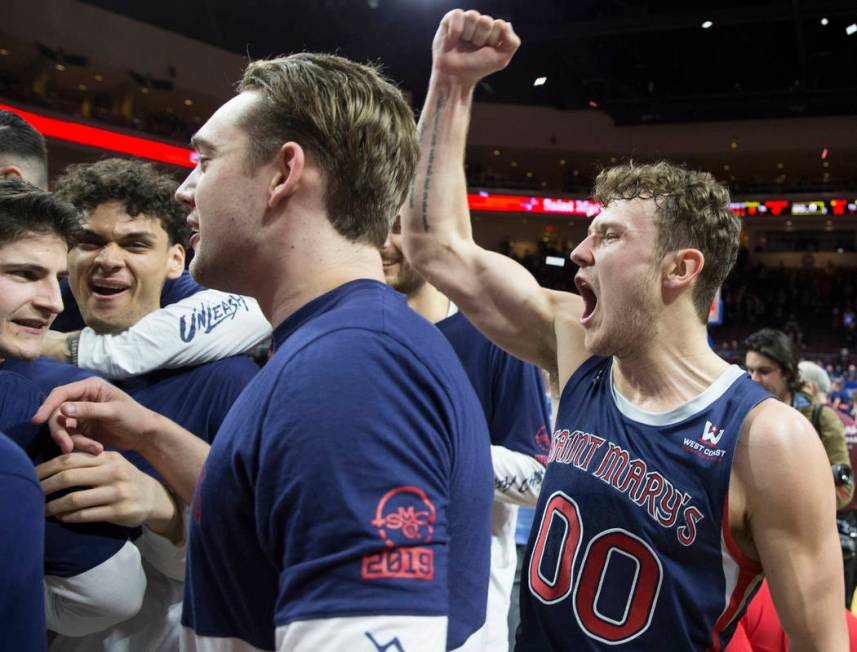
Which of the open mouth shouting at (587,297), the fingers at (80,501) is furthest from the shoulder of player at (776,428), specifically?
the fingers at (80,501)

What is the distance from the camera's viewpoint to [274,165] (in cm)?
116

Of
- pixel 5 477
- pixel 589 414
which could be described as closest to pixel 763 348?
pixel 589 414

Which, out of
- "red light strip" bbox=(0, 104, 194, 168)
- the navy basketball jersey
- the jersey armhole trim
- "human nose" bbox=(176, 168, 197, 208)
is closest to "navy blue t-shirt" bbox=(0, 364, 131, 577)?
"human nose" bbox=(176, 168, 197, 208)

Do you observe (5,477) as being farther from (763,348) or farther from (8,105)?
(8,105)

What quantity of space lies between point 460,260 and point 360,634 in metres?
1.55

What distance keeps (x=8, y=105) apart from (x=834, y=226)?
2641 centimetres

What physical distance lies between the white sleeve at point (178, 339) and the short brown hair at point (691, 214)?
100 cm

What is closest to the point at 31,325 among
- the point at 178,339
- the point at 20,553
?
the point at 178,339

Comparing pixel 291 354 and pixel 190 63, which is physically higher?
pixel 190 63

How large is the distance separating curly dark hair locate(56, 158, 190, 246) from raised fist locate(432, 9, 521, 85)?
81cm

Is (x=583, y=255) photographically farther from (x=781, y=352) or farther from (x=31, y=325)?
(x=781, y=352)

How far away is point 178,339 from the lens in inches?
76.2

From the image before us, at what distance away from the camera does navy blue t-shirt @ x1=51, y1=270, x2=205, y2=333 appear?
227cm

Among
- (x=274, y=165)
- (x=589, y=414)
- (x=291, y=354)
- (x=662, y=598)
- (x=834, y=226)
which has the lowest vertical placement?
(x=662, y=598)
